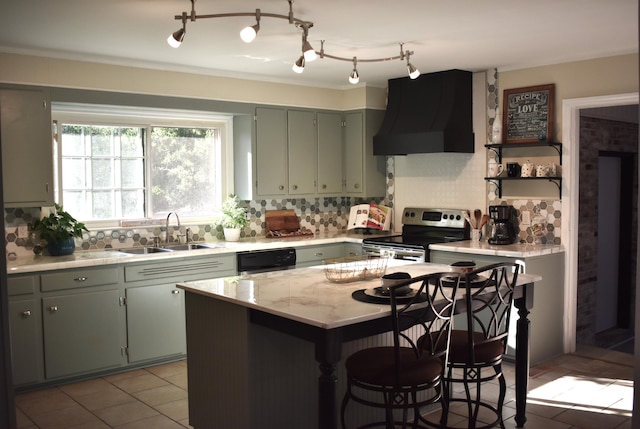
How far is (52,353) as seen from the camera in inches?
174

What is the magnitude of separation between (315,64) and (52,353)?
302 centimetres

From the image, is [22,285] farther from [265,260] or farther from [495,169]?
[495,169]

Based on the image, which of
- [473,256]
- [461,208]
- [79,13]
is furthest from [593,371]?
[79,13]

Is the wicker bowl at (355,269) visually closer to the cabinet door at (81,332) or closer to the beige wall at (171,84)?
the cabinet door at (81,332)

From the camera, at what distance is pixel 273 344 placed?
3.12 meters

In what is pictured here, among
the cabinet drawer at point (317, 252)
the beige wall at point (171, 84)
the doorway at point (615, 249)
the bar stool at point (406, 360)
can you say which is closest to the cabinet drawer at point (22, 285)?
the beige wall at point (171, 84)

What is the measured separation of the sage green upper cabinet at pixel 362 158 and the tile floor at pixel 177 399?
240 centimetres

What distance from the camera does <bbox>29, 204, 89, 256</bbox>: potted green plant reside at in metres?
4.70

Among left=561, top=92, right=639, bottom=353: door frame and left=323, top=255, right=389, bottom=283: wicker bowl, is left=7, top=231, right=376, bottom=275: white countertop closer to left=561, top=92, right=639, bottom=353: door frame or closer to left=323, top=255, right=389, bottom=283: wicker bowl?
left=323, top=255, right=389, bottom=283: wicker bowl

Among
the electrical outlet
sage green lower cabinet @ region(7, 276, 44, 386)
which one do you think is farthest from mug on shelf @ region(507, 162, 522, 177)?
the electrical outlet

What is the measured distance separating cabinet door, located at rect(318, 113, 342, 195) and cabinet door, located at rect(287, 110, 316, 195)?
9 centimetres

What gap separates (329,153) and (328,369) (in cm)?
393

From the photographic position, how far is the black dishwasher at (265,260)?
211 inches

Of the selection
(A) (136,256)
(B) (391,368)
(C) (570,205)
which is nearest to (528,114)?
(C) (570,205)
